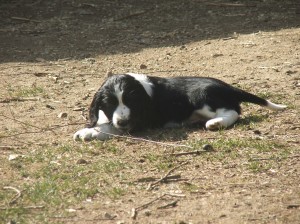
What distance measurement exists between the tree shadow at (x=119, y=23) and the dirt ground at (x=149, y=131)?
0.02 metres

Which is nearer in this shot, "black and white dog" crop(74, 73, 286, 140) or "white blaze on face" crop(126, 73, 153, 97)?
"black and white dog" crop(74, 73, 286, 140)

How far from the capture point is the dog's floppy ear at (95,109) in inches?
318

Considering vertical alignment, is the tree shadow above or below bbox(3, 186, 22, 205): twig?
below

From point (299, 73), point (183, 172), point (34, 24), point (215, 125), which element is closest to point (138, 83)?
point (215, 125)

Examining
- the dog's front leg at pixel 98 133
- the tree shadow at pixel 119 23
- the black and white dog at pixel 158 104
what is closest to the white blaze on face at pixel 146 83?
the black and white dog at pixel 158 104

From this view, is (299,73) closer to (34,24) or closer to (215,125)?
(215,125)

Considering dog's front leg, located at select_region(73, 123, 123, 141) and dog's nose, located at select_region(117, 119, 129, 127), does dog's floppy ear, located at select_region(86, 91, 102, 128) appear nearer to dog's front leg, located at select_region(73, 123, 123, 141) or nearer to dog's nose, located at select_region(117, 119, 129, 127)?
dog's front leg, located at select_region(73, 123, 123, 141)

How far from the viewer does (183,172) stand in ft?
21.9

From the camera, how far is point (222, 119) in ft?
26.4

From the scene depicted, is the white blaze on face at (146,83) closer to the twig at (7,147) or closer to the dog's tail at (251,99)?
the dog's tail at (251,99)

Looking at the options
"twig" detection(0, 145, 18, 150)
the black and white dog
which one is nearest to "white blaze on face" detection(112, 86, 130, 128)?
the black and white dog

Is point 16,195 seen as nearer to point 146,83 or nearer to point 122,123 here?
point 122,123

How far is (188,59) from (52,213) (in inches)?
249

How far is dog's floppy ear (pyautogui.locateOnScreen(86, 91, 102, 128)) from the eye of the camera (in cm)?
808
